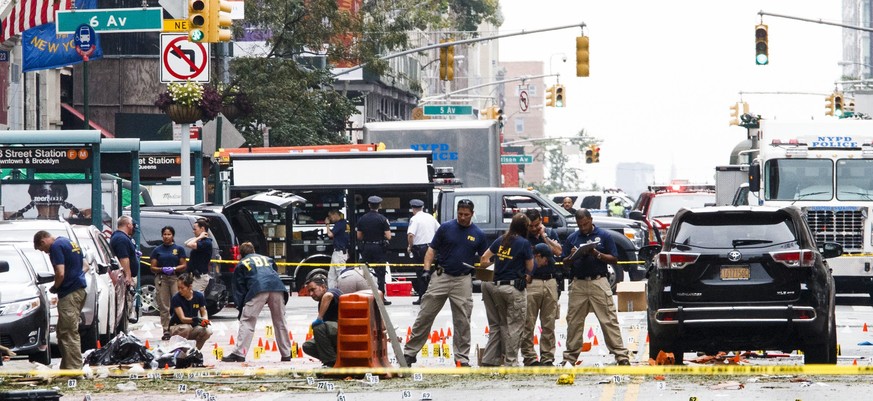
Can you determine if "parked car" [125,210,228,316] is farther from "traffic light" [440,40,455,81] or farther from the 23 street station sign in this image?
"traffic light" [440,40,455,81]

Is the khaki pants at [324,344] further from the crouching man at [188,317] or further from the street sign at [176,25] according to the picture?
the street sign at [176,25]

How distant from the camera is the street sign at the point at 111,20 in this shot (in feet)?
84.4

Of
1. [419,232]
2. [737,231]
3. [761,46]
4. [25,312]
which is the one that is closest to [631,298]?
[419,232]

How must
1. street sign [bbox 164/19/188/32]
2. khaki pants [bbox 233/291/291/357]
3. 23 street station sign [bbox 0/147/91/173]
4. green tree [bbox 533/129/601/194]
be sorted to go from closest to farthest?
khaki pants [bbox 233/291/291/357], 23 street station sign [bbox 0/147/91/173], street sign [bbox 164/19/188/32], green tree [bbox 533/129/601/194]

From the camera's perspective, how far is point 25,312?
1762 centimetres

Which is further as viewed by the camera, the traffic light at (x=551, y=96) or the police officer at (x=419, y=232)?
the traffic light at (x=551, y=96)

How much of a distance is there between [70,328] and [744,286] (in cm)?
670

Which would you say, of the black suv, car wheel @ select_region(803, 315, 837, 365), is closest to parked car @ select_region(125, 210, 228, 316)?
the black suv

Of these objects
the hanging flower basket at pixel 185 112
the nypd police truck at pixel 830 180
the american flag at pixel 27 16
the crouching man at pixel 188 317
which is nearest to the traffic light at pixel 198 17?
the crouching man at pixel 188 317

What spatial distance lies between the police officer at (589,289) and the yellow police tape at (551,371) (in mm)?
950

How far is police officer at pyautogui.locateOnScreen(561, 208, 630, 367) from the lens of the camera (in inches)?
674

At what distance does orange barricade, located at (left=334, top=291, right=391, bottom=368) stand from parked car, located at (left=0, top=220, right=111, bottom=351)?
3.99 meters

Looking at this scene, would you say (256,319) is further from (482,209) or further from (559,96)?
(559,96)

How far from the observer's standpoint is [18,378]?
15.4 metres
